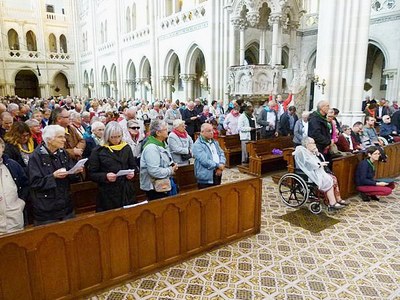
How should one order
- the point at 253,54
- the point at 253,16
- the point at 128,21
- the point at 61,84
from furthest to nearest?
Answer: the point at 61,84
the point at 128,21
the point at 253,54
the point at 253,16

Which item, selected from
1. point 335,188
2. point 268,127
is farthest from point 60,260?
point 268,127

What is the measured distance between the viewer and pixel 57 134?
3.10 m

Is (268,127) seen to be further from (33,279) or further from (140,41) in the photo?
(140,41)

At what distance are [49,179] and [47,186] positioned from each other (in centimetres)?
7

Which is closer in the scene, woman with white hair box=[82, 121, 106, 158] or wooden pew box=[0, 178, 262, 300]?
wooden pew box=[0, 178, 262, 300]

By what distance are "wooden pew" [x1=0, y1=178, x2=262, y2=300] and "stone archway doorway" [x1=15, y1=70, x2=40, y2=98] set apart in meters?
32.7

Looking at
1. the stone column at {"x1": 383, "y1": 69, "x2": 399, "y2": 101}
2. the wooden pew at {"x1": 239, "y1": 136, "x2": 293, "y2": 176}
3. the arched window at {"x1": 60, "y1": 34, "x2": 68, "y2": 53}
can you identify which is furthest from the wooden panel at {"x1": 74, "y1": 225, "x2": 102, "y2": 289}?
the arched window at {"x1": 60, "y1": 34, "x2": 68, "y2": 53}

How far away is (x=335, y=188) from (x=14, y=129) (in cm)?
491

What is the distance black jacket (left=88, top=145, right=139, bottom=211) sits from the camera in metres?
3.38

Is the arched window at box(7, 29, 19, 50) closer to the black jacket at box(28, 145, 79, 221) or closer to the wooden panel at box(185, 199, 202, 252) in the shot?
the black jacket at box(28, 145, 79, 221)

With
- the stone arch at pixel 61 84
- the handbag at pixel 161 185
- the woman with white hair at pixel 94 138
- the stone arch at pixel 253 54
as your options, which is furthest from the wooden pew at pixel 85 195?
the stone arch at pixel 61 84

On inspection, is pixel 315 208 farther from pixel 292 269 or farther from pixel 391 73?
pixel 391 73

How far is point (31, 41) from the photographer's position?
1185 inches

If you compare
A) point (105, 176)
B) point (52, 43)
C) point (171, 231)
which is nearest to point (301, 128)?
point (171, 231)
